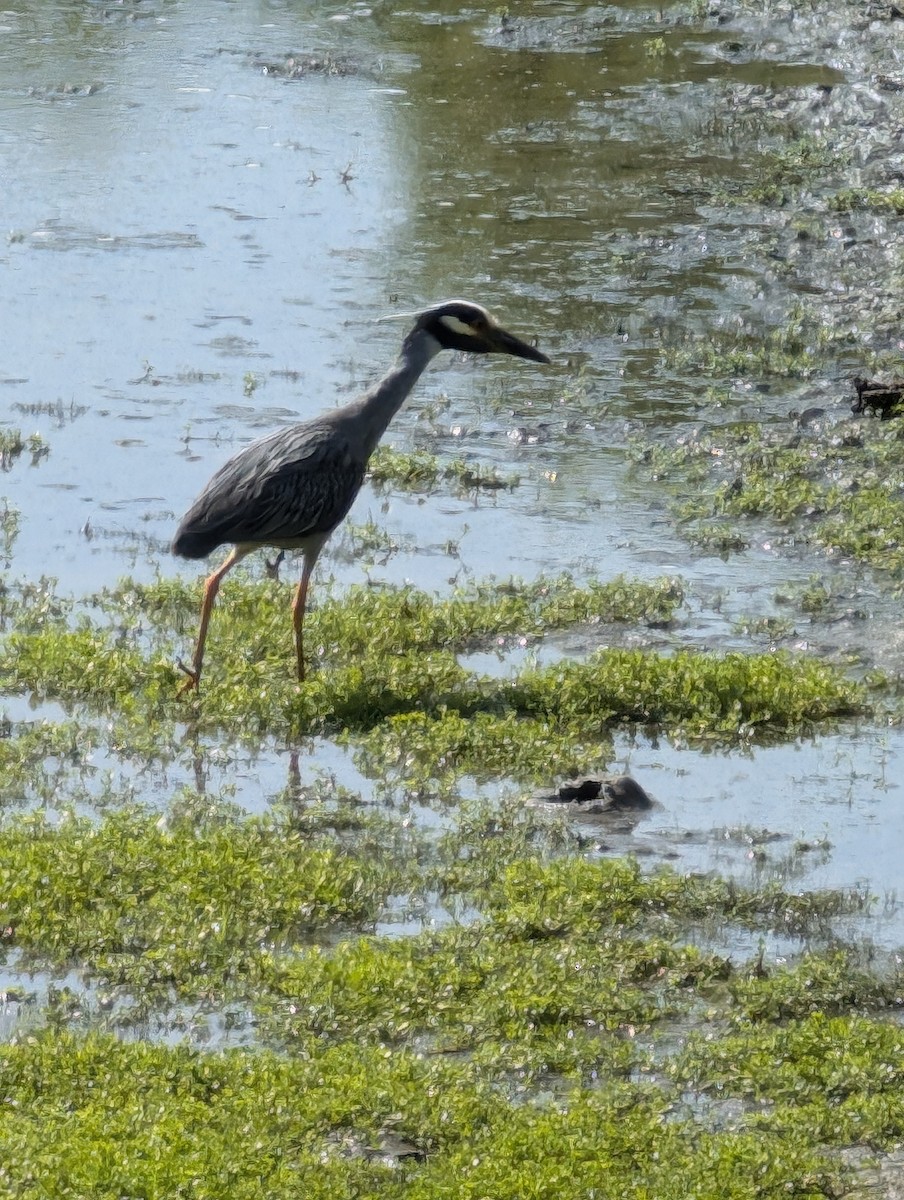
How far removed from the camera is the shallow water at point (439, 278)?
9.41 m

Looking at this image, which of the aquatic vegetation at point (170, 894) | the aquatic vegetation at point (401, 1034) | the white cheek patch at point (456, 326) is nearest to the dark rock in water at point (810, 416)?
the white cheek patch at point (456, 326)

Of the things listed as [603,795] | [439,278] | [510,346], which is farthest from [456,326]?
[439,278]

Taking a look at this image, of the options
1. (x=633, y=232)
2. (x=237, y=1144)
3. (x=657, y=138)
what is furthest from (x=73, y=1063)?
(x=657, y=138)

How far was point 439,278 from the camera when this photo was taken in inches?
559

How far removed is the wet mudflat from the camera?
5.77 m

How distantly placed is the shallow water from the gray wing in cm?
103

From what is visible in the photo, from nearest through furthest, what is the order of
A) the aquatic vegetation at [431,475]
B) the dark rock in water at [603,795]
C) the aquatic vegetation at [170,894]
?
the aquatic vegetation at [170,894] → the dark rock in water at [603,795] → the aquatic vegetation at [431,475]

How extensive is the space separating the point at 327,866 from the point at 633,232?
8.93 m

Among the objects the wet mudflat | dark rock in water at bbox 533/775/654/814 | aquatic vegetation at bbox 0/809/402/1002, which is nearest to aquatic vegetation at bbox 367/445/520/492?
the wet mudflat

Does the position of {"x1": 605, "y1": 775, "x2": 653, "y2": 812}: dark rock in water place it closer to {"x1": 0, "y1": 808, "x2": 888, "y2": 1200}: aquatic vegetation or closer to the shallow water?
the shallow water

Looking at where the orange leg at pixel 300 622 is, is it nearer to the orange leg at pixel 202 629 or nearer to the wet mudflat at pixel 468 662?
the wet mudflat at pixel 468 662

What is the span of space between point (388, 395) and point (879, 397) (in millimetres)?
3599

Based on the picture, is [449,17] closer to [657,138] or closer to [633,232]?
[657,138]

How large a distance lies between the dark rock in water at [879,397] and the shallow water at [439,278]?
21 cm
